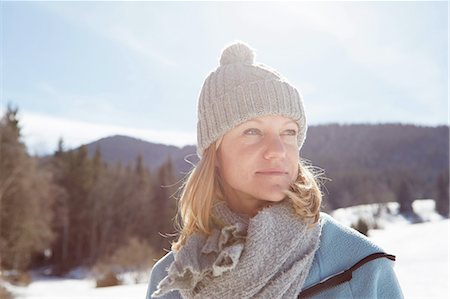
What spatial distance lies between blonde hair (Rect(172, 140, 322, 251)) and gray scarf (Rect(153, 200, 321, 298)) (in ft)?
0.16

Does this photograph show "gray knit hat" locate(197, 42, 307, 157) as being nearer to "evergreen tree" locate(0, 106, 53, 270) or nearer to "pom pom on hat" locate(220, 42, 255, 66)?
"pom pom on hat" locate(220, 42, 255, 66)

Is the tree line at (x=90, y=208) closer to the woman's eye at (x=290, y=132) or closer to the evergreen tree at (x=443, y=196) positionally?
the woman's eye at (x=290, y=132)

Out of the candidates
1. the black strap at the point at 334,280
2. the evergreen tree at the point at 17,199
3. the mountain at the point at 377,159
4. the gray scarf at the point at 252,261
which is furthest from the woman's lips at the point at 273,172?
the mountain at the point at 377,159

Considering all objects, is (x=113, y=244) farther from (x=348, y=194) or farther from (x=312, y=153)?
(x=348, y=194)

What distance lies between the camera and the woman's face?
49.3 inches

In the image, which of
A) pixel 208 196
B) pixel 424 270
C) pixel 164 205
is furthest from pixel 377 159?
pixel 208 196

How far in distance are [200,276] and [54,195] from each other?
26523 millimetres

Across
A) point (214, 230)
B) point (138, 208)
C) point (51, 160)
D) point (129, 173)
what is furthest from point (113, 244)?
point (214, 230)

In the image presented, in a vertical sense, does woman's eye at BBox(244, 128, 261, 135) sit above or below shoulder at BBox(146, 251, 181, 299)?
above

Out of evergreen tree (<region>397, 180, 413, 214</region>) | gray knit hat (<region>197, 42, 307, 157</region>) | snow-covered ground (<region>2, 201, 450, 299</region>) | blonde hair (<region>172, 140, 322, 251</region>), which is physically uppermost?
gray knit hat (<region>197, 42, 307, 157</region>)

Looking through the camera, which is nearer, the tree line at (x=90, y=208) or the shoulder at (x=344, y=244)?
the shoulder at (x=344, y=244)

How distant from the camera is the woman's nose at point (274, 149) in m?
1.23

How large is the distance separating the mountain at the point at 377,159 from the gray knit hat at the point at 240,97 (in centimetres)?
4265

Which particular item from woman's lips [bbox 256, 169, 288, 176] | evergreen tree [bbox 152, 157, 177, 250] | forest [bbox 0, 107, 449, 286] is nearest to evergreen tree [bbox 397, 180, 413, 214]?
forest [bbox 0, 107, 449, 286]
